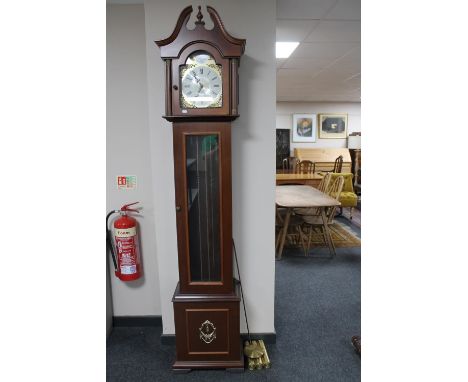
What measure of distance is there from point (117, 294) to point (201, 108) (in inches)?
63.6

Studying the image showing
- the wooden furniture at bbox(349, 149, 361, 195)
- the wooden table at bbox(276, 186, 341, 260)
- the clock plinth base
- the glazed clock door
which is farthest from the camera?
the wooden furniture at bbox(349, 149, 361, 195)

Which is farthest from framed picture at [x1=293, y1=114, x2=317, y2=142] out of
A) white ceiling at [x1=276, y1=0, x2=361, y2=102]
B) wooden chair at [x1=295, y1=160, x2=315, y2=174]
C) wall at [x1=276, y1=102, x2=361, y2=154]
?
white ceiling at [x1=276, y1=0, x2=361, y2=102]

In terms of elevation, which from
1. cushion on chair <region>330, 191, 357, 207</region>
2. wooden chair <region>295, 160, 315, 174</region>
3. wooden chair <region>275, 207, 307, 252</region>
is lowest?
wooden chair <region>275, 207, 307, 252</region>

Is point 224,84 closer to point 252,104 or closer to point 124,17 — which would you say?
point 252,104

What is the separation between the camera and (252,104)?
1.96 meters

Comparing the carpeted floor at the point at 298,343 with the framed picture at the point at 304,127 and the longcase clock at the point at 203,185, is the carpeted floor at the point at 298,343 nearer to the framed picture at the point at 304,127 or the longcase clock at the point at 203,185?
the longcase clock at the point at 203,185

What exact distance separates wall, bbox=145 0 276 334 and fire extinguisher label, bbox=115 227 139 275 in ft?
0.81

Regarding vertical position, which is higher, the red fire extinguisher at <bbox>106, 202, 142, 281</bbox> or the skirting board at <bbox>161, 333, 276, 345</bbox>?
the red fire extinguisher at <bbox>106, 202, 142, 281</bbox>

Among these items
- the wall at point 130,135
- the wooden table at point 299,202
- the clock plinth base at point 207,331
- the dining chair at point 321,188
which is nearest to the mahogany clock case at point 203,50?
the wall at point 130,135

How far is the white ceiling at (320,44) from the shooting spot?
226 centimetres

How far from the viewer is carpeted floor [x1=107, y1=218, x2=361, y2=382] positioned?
75.6 inches

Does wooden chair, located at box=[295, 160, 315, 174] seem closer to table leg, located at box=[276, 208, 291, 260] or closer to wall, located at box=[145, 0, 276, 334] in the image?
table leg, located at box=[276, 208, 291, 260]

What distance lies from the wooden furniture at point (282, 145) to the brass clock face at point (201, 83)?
647cm
